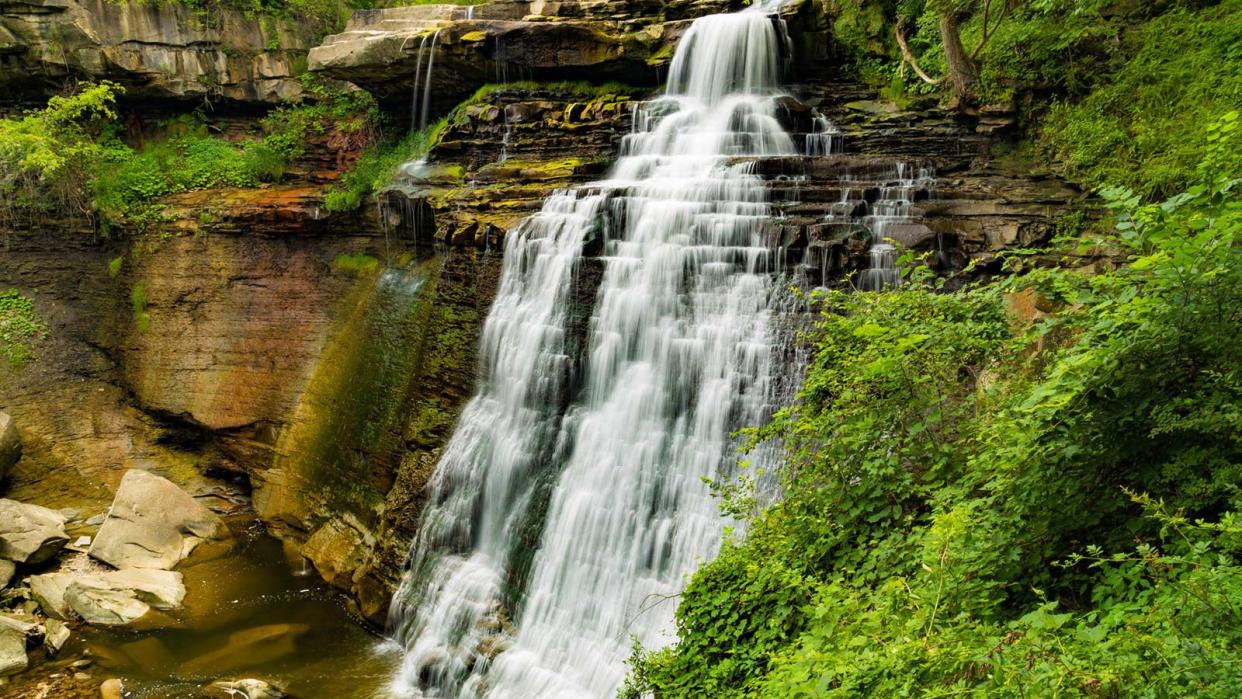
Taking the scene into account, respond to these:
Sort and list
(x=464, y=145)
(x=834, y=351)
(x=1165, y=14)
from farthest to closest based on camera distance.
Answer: (x=464, y=145) < (x=1165, y=14) < (x=834, y=351)

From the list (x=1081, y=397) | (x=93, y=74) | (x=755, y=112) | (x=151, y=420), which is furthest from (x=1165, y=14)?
(x=93, y=74)

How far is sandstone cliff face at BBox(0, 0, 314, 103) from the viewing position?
601 inches

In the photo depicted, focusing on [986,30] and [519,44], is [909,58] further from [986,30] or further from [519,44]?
[519,44]

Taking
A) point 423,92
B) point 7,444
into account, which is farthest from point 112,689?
point 423,92

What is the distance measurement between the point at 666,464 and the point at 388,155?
11.1m

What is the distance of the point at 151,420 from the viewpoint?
15164mm

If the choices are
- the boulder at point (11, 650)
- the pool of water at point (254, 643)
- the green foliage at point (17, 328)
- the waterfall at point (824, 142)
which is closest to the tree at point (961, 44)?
the waterfall at point (824, 142)

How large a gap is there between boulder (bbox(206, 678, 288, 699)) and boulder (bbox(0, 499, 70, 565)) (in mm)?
A: 4860

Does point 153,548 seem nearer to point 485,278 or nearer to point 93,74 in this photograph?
point 485,278

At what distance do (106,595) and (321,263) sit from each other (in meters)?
7.27

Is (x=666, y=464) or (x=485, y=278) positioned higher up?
(x=485, y=278)

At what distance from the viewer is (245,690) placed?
860cm

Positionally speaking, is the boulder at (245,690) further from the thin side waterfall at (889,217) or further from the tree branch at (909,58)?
the tree branch at (909,58)

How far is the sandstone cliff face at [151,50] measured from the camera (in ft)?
50.1
